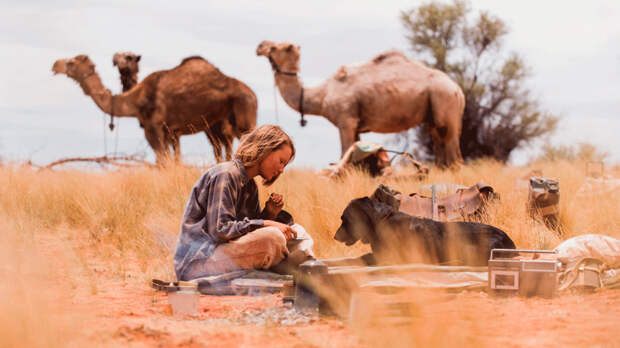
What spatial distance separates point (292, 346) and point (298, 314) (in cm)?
68

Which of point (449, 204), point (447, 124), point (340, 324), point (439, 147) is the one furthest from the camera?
point (439, 147)

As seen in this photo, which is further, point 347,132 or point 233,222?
point 347,132

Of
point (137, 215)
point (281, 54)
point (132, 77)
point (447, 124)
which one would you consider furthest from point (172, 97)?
point (447, 124)

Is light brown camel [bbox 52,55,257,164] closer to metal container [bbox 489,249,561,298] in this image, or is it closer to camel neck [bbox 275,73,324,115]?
camel neck [bbox 275,73,324,115]

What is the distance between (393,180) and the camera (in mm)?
8711

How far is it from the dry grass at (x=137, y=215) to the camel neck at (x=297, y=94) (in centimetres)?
319

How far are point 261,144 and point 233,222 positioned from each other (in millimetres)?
547

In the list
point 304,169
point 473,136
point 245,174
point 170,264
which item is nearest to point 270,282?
point 245,174

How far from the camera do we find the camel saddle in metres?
5.83

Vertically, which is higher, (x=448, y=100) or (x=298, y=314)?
(x=448, y=100)

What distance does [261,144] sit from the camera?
418 centimetres

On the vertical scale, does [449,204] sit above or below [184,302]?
above

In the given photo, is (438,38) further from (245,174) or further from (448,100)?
(245,174)

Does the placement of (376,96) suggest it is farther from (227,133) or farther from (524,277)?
(524,277)
